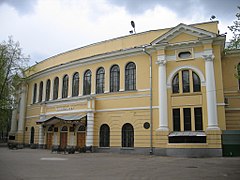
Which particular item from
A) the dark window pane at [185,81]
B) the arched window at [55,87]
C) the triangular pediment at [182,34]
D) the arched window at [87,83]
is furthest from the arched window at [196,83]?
the arched window at [55,87]

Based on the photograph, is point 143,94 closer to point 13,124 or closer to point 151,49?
point 151,49

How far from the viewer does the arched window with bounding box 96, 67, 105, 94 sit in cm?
2640

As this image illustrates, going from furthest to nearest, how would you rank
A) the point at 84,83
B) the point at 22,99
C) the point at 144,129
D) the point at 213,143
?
the point at 22,99 → the point at 84,83 → the point at 144,129 → the point at 213,143

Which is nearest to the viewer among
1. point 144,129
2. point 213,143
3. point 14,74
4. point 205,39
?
point 213,143

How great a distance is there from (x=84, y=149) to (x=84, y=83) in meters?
7.05

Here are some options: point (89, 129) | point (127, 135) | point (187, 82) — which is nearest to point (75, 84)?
point (89, 129)

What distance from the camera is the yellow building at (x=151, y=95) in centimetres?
2088

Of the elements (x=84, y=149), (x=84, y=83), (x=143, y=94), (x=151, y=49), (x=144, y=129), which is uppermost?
(x=151, y=49)

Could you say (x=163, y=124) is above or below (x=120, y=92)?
below

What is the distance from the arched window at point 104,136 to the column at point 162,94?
5.63m

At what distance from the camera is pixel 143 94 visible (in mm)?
23531

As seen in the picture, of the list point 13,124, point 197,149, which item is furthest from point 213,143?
point 13,124

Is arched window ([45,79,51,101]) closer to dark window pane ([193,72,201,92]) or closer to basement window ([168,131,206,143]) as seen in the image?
basement window ([168,131,206,143])

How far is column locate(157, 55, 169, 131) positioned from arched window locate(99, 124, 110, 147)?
563 cm
